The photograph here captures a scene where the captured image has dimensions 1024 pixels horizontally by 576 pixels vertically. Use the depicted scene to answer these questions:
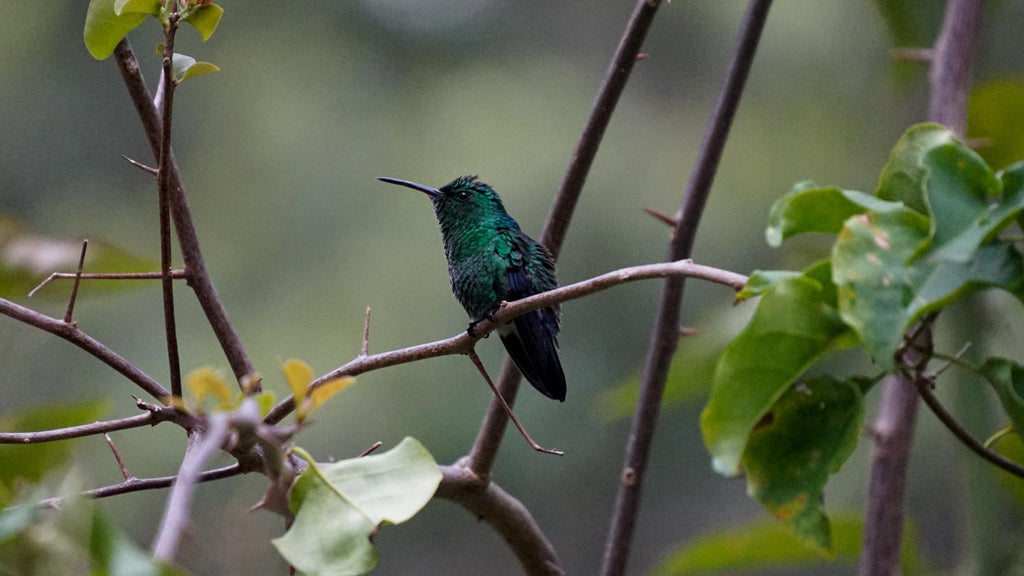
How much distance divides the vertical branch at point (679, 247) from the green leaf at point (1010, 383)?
4.35 ft

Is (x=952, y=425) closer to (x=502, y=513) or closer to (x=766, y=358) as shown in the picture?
(x=766, y=358)

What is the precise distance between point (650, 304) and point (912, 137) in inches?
279

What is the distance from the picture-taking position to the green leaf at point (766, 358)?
3.84ft

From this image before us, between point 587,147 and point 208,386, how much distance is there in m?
1.47

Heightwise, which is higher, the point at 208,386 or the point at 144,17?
A: the point at 144,17

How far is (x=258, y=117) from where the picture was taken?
35.0 ft

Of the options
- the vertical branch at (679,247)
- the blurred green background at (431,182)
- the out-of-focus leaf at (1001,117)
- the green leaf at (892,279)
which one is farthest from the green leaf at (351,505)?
the blurred green background at (431,182)

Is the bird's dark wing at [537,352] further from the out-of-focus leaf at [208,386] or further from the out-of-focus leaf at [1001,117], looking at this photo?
the out-of-focus leaf at [208,386]

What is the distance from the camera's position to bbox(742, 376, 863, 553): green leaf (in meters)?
1.25

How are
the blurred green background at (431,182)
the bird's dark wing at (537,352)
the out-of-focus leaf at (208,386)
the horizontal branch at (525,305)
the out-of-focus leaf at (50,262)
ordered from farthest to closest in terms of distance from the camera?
the blurred green background at (431,182), the bird's dark wing at (537,352), the out-of-focus leaf at (50,262), the horizontal branch at (525,305), the out-of-focus leaf at (208,386)

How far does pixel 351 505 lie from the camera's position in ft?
4.19

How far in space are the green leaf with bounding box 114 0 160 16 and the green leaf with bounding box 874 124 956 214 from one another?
110cm

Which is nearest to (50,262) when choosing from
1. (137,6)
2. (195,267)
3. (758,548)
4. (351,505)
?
(195,267)

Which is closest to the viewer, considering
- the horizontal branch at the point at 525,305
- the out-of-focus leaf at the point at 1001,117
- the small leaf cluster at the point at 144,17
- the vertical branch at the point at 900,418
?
the horizontal branch at the point at 525,305
